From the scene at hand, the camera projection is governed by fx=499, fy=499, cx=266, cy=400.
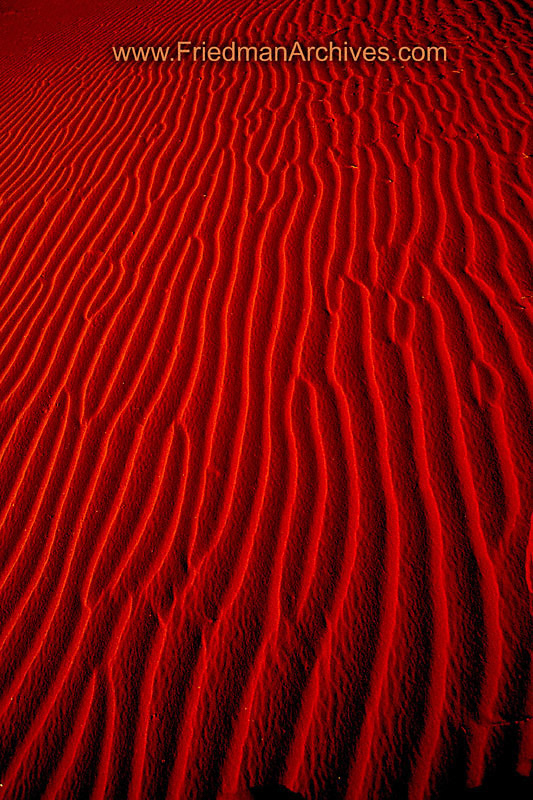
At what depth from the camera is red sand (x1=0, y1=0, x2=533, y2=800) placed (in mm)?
1818

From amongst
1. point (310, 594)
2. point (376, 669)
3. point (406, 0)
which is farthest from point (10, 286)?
point (406, 0)

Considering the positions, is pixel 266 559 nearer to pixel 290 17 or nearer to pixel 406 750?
pixel 406 750

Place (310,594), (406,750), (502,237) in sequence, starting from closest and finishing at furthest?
(406,750) < (310,594) < (502,237)

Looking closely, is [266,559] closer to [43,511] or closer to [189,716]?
[189,716]

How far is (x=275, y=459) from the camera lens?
243 cm

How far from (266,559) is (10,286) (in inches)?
108

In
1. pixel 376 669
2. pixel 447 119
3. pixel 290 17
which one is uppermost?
pixel 290 17

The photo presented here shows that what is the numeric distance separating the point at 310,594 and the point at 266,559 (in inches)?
9.4

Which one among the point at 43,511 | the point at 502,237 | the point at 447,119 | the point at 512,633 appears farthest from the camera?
the point at 447,119

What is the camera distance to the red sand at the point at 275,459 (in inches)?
71.6

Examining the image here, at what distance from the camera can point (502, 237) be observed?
125 inches

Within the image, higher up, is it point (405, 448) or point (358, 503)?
point (405, 448)

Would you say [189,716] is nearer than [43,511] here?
Yes

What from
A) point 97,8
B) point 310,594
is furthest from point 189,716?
point 97,8
